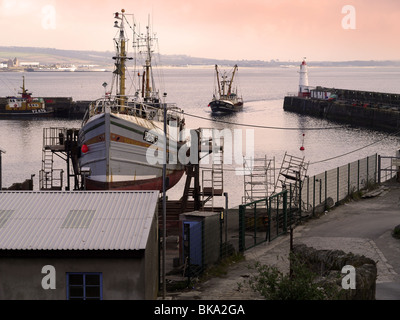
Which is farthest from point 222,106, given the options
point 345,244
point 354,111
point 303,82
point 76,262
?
point 76,262

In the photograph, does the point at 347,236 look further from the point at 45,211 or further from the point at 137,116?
the point at 137,116

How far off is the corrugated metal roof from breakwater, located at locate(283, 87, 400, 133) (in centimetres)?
7849

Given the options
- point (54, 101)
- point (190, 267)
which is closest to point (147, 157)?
point (190, 267)

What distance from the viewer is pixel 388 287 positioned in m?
18.3

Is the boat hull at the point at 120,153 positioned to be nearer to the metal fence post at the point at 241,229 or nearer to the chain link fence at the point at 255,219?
the chain link fence at the point at 255,219

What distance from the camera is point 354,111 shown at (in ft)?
346

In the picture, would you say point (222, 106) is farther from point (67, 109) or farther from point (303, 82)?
point (67, 109)

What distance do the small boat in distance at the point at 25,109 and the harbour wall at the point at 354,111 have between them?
45.7 meters

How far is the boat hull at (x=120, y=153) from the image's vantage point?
125 feet

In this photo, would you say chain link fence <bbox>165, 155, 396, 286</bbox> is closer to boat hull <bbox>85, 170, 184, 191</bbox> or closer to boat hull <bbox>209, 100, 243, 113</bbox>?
boat hull <bbox>85, 170, 184, 191</bbox>

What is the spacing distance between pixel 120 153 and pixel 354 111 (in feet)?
239

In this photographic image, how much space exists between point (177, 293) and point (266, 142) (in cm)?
7013

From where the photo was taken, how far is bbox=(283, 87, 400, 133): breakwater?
9522cm
